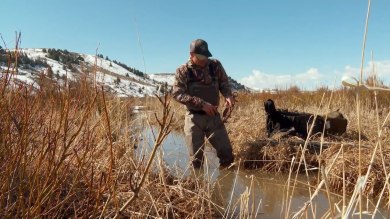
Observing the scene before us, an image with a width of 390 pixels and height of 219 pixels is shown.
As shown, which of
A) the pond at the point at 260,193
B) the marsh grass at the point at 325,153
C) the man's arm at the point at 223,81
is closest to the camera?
the pond at the point at 260,193

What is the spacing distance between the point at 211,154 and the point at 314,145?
1642mm

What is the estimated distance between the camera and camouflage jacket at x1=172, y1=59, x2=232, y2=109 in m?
4.96

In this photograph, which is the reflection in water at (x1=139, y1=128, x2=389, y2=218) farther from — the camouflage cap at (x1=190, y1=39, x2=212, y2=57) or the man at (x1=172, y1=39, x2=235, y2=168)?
the camouflage cap at (x1=190, y1=39, x2=212, y2=57)

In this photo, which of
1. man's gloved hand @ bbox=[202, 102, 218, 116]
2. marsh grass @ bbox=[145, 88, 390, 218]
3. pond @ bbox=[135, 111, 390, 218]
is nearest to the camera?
pond @ bbox=[135, 111, 390, 218]

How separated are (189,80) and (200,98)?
279 mm

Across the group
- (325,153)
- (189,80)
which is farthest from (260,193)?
(189,80)

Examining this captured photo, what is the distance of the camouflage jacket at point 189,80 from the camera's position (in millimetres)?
4965

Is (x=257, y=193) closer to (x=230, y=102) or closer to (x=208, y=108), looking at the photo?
(x=208, y=108)

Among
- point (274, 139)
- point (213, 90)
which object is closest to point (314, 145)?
point (274, 139)

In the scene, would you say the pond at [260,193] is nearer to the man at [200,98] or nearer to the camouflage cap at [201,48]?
the man at [200,98]

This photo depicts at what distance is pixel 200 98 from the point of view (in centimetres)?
517

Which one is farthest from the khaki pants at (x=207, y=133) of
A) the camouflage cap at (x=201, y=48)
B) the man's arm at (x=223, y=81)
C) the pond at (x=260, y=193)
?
the camouflage cap at (x=201, y=48)

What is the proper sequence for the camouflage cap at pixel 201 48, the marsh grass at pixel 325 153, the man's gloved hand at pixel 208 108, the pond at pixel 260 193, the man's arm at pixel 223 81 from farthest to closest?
the man's arm at pixel 223 81, the camouflage cap at pixel 201 48, the man's gloved hand at pixel 208 108, the marsh grass at pixel 325 153, the pond at pixel 260 193

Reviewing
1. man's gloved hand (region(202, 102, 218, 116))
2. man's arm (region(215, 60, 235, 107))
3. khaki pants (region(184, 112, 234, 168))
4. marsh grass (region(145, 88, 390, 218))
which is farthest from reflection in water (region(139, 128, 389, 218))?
man's arm (region(215, 60, 235, 107))
